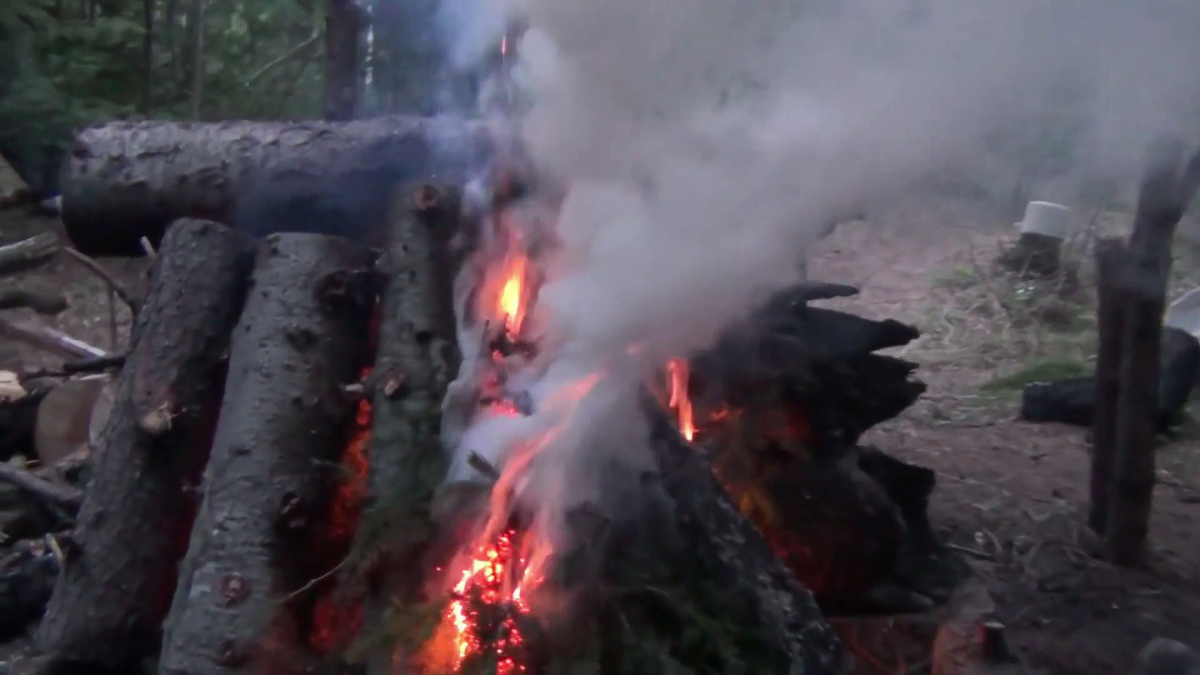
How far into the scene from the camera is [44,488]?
405cm

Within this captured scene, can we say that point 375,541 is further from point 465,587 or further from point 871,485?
point 871,485

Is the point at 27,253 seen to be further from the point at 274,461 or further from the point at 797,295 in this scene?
the point at 797,295

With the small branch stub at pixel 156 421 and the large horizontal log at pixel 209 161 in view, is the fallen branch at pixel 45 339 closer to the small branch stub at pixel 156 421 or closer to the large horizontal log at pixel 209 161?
the large horizontal log at pixel 209 161

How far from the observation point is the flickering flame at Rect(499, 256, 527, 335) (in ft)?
11.1

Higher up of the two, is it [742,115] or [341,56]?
[341,56]

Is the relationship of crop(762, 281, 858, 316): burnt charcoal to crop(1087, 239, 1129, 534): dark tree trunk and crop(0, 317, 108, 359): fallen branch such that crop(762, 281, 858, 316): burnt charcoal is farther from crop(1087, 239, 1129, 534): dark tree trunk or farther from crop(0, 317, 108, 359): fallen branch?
crop(0, 317, 108, 359): fallen branch

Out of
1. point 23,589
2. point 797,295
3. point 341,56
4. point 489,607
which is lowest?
point 23,589

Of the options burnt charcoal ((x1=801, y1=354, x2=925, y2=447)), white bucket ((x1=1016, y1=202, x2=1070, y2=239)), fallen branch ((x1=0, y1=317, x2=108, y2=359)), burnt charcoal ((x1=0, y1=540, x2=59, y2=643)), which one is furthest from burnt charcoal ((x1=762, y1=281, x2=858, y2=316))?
white bucket ((x1=1016, y1=202, x2=1070, y2=239))

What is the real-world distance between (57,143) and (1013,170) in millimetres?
7096

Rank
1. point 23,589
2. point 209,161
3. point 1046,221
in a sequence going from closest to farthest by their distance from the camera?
point 23,589 → point 209,161 → point 1046,221

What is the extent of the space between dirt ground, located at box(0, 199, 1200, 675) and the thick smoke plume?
1184 mm

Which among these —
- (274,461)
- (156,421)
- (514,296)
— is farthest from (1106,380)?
(156,421)

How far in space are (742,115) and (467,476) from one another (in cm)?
127

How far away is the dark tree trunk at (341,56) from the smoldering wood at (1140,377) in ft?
12.2
